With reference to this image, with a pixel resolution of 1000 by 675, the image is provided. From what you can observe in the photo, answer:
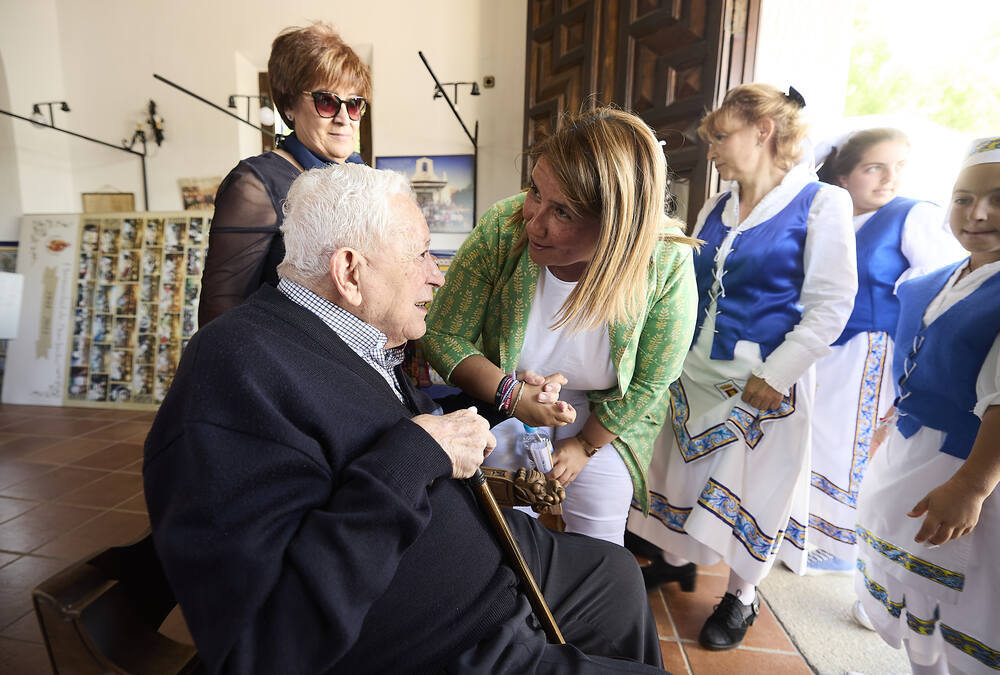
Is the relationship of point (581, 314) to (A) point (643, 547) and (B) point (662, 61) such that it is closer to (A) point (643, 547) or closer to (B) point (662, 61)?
(A) point (643, 547)

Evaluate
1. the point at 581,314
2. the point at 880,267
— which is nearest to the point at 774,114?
the point at 880,267

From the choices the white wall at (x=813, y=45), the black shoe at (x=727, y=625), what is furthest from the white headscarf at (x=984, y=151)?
the black shoe at (x=727, y=625)

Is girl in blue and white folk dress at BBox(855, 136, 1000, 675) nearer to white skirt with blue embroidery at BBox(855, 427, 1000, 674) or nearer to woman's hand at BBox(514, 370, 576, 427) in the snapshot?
white skirt with blue embroidery at BBox(855, 427, 1000, 674)

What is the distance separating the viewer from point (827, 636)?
1818 mm

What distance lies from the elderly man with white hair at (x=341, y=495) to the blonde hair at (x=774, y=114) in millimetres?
1153

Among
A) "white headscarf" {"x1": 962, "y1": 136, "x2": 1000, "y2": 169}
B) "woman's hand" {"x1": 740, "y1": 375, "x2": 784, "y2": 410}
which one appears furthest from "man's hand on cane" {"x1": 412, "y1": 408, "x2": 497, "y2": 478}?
"white headscarf" {"x1": 962, "y1": 136, "x2": 1000, "y2": 169}

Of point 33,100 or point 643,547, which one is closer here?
point 643,547

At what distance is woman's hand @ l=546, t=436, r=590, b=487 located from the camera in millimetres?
1485

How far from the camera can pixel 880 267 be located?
1776mm

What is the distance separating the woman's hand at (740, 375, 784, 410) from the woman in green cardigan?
30 cm

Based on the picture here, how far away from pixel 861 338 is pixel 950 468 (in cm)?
78

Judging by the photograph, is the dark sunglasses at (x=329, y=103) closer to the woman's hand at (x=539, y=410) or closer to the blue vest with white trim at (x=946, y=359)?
the woman's hand at (x=539, y=410)

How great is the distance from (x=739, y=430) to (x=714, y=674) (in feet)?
2.60

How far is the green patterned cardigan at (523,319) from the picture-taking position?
142 centimetres
